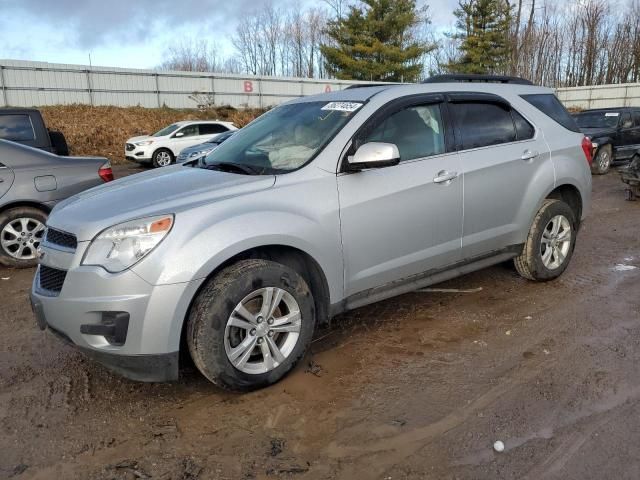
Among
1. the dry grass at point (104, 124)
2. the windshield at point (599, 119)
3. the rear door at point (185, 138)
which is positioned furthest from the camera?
the dry grass at point (104, 124)

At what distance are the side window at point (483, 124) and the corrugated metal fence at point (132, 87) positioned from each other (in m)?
24.0

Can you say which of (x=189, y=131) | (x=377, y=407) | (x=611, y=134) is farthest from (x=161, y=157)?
(x=377, y=407)

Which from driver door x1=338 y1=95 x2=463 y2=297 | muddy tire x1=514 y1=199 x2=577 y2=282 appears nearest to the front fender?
driver door x1=338 y1=95 x2=463 y2=297

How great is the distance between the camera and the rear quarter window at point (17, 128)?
8.51 meters

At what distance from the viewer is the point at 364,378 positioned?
3.41 m

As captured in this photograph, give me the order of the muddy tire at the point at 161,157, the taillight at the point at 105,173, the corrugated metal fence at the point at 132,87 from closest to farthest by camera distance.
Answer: the taillight at the point at 105,173, the muddy tire at the point at 161,157, the corrugated metal fence at the point at 132,87

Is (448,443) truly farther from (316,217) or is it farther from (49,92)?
(49,92)

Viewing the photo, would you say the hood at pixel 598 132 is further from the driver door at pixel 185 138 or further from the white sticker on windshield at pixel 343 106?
the driver door at pixel 185 138

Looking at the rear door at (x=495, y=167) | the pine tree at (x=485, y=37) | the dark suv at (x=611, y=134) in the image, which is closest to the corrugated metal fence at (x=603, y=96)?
the pine tree at (x=485, y=37)

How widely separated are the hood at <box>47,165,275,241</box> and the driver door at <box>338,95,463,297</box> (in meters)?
0.66

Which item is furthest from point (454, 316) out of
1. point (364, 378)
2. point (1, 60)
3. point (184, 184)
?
point (1, 60)

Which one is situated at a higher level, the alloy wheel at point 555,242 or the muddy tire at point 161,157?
the muddy tire at point 161,157

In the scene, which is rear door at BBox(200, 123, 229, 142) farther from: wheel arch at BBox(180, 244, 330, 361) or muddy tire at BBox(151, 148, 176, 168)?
wheel arch at BBox(180, 244, 330, 361)

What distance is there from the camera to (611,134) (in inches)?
555
